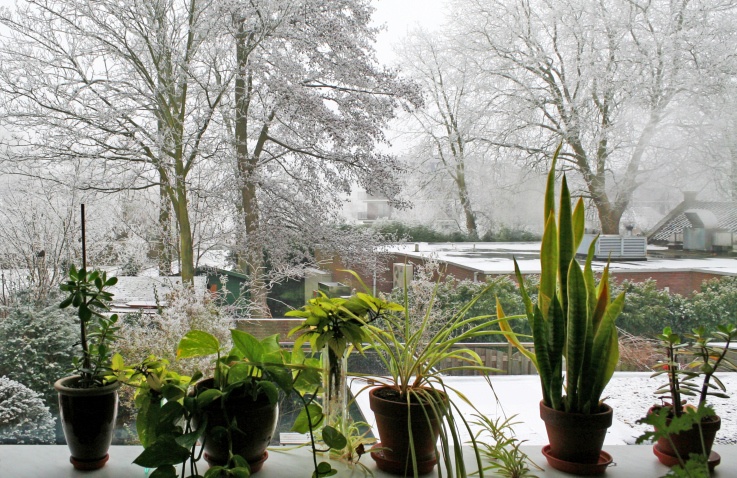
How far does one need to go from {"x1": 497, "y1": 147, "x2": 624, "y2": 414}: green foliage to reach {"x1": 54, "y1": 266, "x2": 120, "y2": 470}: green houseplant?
934mm

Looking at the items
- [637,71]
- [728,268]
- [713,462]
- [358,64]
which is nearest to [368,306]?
[713,462]

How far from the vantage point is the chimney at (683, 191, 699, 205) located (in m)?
2.16

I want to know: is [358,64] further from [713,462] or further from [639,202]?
[713,462]

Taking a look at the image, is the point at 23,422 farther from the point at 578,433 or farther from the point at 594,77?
the point at 594,77

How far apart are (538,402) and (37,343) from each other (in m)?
1.67

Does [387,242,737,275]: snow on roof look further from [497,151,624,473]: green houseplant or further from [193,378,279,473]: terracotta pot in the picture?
[193,378,279,473]: terracotta pot

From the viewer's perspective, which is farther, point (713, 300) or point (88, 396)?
point (713, 300)

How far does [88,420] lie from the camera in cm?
123

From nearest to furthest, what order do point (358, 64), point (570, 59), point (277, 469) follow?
point (277, 469) < point (358, 64) < point (570, 59)

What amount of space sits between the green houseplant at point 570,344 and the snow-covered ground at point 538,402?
578 mm

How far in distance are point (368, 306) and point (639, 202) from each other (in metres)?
1.36

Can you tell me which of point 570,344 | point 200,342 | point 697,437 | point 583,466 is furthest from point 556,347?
point 200,342

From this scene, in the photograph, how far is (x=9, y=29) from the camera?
186cm

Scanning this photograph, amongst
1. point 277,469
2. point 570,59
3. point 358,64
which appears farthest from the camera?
point 570,59
